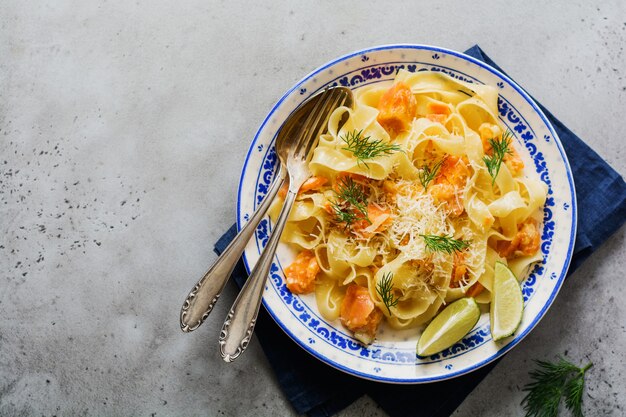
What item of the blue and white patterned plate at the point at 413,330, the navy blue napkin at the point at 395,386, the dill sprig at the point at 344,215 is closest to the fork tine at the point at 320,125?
the blue and white patterned plate at the point at 413,330

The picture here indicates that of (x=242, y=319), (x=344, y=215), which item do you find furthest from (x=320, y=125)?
(x=242, y=319)

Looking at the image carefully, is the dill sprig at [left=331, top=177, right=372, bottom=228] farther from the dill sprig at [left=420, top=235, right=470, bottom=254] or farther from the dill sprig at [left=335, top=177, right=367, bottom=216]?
the dill sprig at [left=420, top=235, right=470, bottom=254]

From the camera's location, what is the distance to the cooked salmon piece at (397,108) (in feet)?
12.1

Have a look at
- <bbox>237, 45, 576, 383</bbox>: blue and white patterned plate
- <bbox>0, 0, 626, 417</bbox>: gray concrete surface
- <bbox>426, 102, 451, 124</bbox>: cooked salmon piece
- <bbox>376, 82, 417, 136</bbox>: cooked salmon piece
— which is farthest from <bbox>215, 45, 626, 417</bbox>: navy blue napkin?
<bbox>376, 82, 417, 136</bbox>: cooked salmon piece

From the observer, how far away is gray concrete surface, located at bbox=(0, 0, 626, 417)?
4094 millimetres

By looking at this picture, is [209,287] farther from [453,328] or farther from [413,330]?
[453,328]

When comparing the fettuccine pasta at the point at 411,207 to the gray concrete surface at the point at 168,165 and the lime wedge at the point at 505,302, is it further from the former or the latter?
the gray concrete surface at the point at 168,165

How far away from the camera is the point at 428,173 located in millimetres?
3607

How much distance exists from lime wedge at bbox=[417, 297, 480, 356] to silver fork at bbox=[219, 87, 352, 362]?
45.0 inches

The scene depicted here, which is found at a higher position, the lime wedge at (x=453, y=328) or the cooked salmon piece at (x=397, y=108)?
the cooked salmon piece at (x=397, y=108)

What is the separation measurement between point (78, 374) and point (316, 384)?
1832mm

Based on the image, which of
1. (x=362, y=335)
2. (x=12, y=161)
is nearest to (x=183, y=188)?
(x=12, y=161)

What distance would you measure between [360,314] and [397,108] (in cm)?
142

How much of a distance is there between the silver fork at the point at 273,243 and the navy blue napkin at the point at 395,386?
0.46 meters
